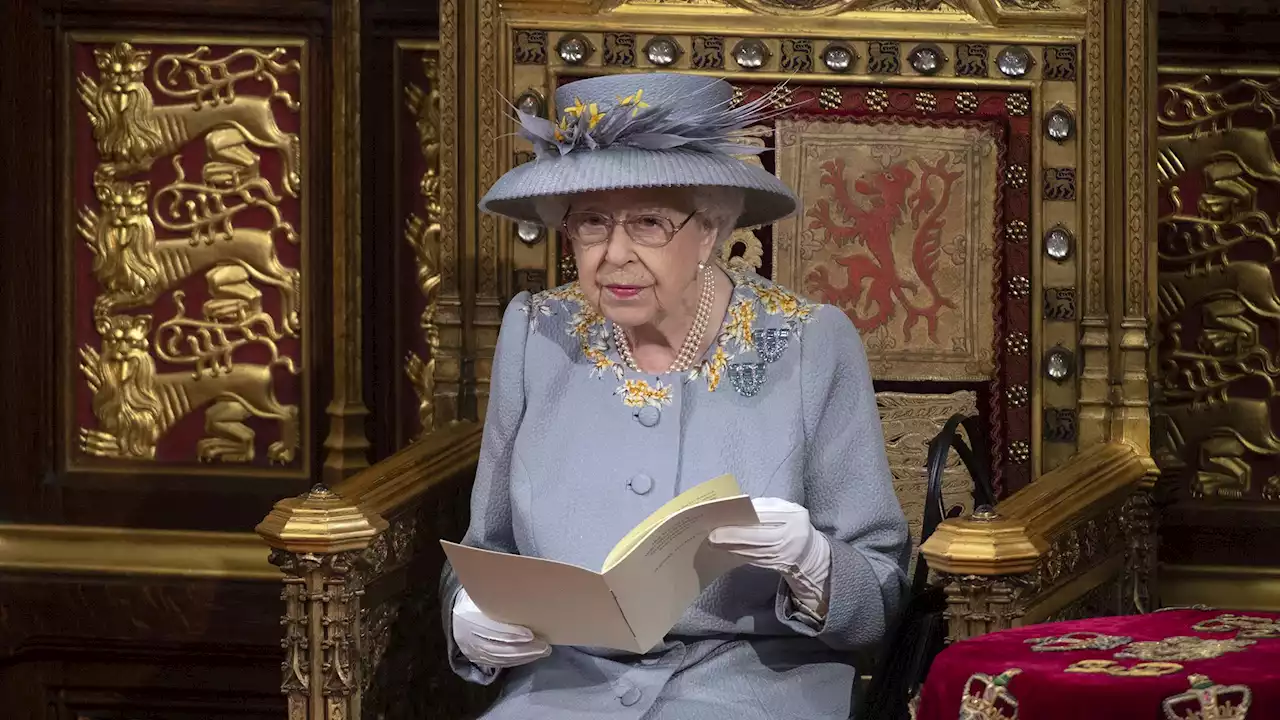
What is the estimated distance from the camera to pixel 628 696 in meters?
2.85

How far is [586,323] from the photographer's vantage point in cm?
314

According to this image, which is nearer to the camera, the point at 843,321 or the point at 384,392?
the point at 843,321

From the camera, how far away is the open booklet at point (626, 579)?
8.45 ft

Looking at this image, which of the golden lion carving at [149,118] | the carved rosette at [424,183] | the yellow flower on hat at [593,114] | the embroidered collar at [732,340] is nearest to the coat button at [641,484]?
the embroidered collar at [732,340]

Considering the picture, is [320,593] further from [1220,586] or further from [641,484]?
[1220,586]

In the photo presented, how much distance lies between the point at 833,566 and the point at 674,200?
23.7 inches

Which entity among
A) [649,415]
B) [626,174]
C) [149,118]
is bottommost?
[649,415]

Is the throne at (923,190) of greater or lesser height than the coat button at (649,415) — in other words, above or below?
above

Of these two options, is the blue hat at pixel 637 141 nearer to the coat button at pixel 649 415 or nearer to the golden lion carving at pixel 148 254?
the coat button at pixel 649 415

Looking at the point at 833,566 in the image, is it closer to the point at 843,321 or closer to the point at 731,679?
the point at 731,679

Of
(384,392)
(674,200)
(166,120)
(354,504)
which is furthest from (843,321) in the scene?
(166,120)

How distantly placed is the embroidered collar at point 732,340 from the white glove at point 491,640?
415 mm

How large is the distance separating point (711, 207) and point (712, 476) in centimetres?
42

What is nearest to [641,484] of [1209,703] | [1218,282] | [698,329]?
[698,329]
